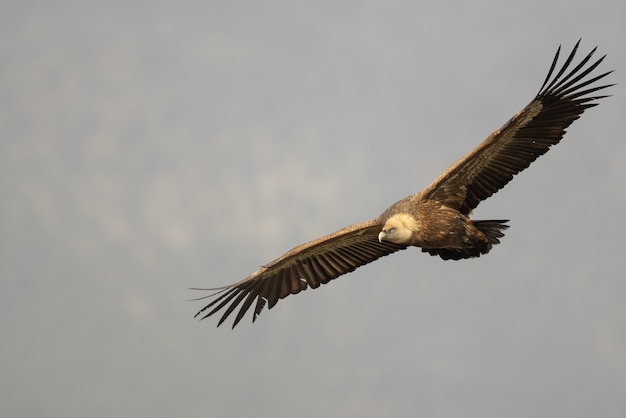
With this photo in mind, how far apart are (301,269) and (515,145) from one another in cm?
395

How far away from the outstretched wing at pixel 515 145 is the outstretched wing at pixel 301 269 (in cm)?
163

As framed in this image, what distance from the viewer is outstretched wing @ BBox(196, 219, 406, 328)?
1817cm

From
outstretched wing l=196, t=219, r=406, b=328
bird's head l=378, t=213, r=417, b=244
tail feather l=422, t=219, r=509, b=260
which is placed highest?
outstretched wing l=196, t=219, r=406, b=328

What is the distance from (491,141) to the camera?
641 inches

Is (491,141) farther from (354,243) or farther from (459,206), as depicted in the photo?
(354,243)

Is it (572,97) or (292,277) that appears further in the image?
(292,277)

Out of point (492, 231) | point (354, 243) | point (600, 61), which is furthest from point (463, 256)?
point (600, 61)

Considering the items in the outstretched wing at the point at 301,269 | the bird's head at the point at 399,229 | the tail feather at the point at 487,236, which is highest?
the outstretched wing at the point at 301,269

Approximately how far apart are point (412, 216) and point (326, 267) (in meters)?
2.28

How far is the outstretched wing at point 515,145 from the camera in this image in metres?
16.2

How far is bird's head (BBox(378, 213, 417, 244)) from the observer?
54.9 ft

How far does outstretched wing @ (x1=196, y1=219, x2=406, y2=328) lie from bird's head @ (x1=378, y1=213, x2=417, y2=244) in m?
1.21

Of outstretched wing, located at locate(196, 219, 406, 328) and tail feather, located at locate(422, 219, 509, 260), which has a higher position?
outstretched wing, located at locate(196, 219, 406, 328)

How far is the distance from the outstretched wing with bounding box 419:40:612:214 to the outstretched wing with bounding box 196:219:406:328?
163 cm
